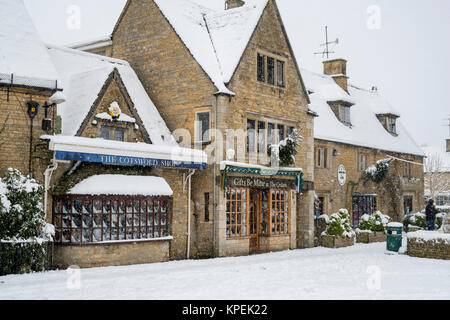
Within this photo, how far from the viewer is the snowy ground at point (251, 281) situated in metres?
11.8

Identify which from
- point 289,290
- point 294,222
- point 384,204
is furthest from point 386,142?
point 289,290

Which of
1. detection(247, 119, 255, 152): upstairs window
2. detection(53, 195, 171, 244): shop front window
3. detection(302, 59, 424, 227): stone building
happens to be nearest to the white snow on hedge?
detection(302, 59, 424, 227): stone building

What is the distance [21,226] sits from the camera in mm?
14492

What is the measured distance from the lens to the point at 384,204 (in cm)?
3403

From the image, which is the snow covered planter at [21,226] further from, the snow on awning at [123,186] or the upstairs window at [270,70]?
the upstairs window at [270,70]

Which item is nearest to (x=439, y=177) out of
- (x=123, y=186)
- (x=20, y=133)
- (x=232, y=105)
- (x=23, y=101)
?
(x=232, y=105)

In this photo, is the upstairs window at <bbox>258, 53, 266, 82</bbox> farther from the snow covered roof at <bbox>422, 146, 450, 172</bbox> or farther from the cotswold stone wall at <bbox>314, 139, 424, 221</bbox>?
the snow covered roof at <bbox>422, 146, 450, 172</bbox>

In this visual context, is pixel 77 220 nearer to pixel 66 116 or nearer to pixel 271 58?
pixel 66 116

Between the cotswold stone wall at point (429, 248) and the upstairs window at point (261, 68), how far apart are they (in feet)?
28.1

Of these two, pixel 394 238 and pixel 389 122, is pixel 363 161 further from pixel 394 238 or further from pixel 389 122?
pixel 394 238

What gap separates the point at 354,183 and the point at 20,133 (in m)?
20.2

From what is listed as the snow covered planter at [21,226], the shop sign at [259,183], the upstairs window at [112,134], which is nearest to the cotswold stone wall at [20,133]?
the snow covered planter at [21,226]
